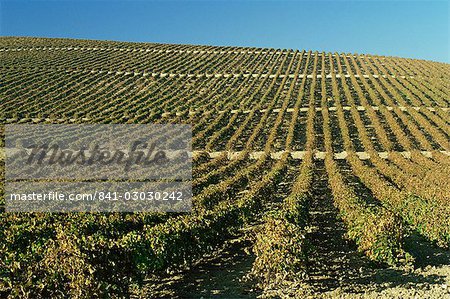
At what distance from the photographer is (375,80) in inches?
2704

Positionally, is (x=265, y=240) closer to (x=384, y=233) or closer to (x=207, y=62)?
(x=384, y=233)

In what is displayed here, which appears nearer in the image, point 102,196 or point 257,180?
point 102,196

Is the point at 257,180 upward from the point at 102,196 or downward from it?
upward

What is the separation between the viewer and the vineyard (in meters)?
12.3

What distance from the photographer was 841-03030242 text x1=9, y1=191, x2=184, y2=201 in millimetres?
22281

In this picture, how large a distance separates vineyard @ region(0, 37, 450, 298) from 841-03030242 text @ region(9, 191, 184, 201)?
119 cm

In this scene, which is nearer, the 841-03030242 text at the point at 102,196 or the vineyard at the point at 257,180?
the vineyard at the point at 257,180

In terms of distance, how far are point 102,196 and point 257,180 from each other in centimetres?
1002

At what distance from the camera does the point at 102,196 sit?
2291 cm

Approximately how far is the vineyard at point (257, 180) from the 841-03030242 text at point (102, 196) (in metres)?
1.19

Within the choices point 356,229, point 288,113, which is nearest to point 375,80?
point 288,113

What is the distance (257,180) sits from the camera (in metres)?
28.2

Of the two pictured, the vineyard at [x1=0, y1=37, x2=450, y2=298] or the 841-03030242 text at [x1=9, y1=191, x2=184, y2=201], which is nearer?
the vineyard at [x1=0, y1=37, x2=450, y2=298]

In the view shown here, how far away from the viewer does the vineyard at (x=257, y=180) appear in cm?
→ 1234
